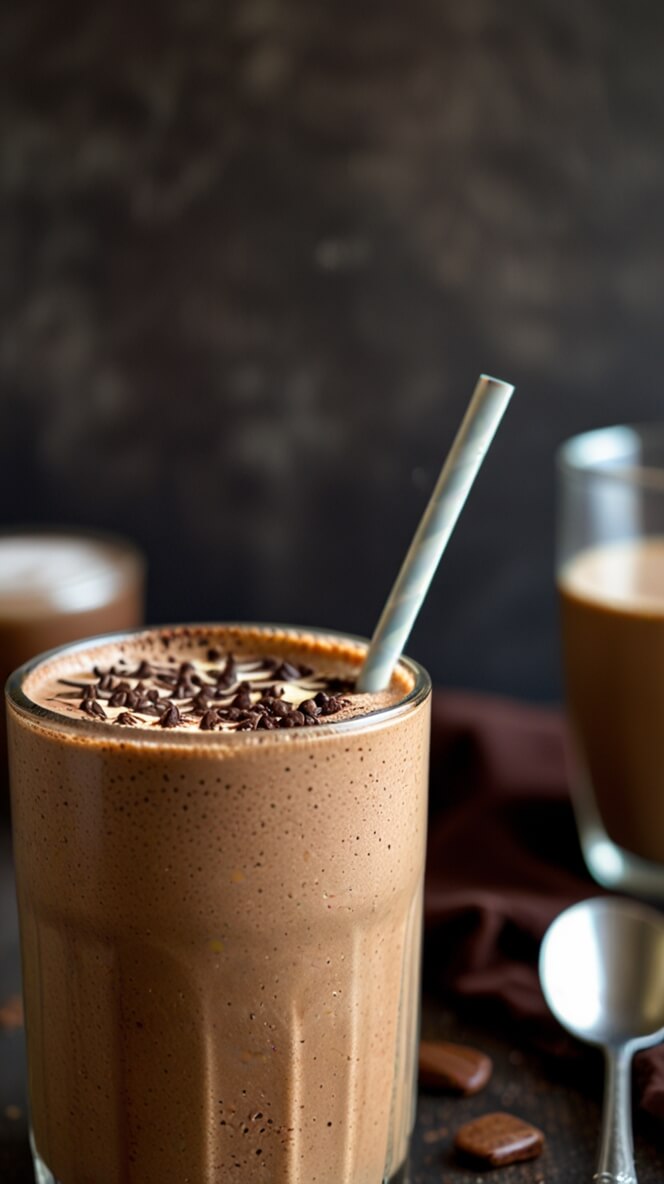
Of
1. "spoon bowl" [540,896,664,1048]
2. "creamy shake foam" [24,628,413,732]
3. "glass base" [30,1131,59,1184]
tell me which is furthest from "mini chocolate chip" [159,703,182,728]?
"spoon bowl" [540,896,664,1048]

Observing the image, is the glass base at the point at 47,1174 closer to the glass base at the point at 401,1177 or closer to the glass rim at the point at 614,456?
the glass base at the point at 401,1177

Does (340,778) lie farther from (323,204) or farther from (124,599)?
(323,204)

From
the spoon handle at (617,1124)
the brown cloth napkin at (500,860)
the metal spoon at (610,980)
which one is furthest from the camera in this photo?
the brown cloth napkin at (500,860)

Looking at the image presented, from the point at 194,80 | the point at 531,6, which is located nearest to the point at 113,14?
the point at 194,80

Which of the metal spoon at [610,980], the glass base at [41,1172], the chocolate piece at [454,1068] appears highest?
the metal spoon at [610,980]

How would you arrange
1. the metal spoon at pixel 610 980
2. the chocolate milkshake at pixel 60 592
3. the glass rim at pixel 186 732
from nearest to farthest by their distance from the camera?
the glass rim at pixel 186 732 < the metal spoon at pixel 610 980 < the chocolate milkshake at pixel 60 592

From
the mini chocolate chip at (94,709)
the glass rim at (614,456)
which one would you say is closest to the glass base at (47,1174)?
the mini chocolate chip at (94,709)

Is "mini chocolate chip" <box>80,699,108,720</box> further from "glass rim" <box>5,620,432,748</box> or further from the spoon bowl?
the spoon bowl

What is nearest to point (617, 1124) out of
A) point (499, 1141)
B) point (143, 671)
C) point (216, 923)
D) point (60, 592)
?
point (499, 1141)
